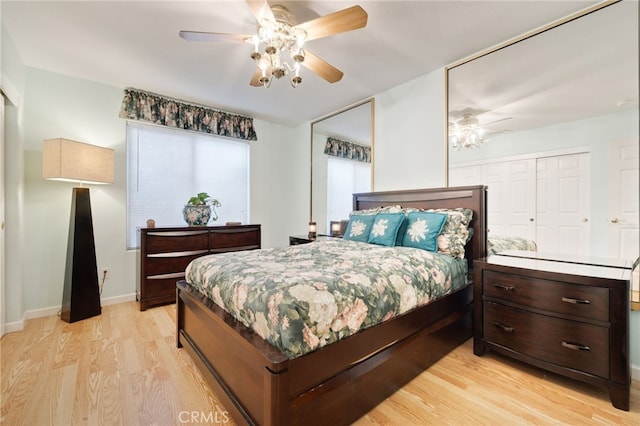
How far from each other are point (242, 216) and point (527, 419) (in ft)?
12.8

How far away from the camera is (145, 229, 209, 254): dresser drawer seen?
3.21 m

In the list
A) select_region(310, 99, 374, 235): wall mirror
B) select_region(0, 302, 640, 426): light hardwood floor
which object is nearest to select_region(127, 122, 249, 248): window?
select_region(310, 99, 374, 235): wall mirror

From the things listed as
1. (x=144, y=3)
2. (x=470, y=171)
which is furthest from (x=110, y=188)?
(x=470, y=171)

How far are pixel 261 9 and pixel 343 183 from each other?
2.61m

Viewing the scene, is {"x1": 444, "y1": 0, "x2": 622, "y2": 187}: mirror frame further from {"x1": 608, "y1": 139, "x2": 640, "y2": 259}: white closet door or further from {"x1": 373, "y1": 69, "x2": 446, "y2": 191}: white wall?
{"x1": 608, "y1": 139, "x2": 640, "y2": 259}: white closet door

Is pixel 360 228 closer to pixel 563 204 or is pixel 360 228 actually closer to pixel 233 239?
pixel 563 204

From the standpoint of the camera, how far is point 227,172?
430 cm

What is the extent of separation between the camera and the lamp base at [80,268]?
2.81m

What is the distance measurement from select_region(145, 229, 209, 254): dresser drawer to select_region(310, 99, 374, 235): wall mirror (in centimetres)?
177

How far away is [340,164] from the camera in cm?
420

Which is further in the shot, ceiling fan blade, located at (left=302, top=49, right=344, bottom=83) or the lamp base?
the lamp base

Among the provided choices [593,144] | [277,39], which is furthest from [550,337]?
[277,39]

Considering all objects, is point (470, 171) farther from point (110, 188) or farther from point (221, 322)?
point (110, 188)

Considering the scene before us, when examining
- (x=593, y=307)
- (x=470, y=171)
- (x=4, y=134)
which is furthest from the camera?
(x=470, y=171)
